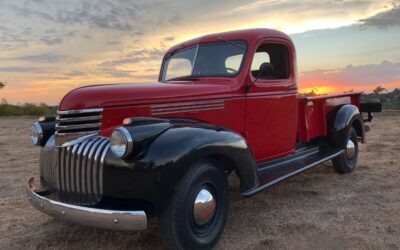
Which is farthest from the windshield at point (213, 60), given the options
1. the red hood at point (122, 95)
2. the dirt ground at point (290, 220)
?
the dirt ground at point (290, 220)

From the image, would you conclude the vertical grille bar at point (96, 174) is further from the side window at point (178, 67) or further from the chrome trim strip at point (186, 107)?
the side window at point (178, 67)

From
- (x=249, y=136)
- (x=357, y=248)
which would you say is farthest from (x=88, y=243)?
(x=357, y=248)

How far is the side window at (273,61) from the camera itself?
4.74 meters

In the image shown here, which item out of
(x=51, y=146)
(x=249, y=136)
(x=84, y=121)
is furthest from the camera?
(x=249, y=136)

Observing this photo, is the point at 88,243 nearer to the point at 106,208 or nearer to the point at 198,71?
the point at 106,208

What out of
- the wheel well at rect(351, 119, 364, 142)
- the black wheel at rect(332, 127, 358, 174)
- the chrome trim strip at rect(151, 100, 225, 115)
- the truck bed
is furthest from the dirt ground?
the chrome trim strip at rect(151, 100, 225, 115)

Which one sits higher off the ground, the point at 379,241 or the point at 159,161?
the point at 159,161

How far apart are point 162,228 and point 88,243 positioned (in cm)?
98

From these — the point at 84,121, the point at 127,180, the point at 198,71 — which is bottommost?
the point at 127,180

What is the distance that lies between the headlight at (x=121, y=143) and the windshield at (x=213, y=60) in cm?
184

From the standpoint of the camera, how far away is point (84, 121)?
11.7 ft

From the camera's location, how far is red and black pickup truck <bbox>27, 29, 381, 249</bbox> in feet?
10.3

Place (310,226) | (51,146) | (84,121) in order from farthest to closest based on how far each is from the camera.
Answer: (310,226), (51,146), (84,121)

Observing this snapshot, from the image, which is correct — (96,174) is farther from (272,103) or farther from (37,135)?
(272,103)
